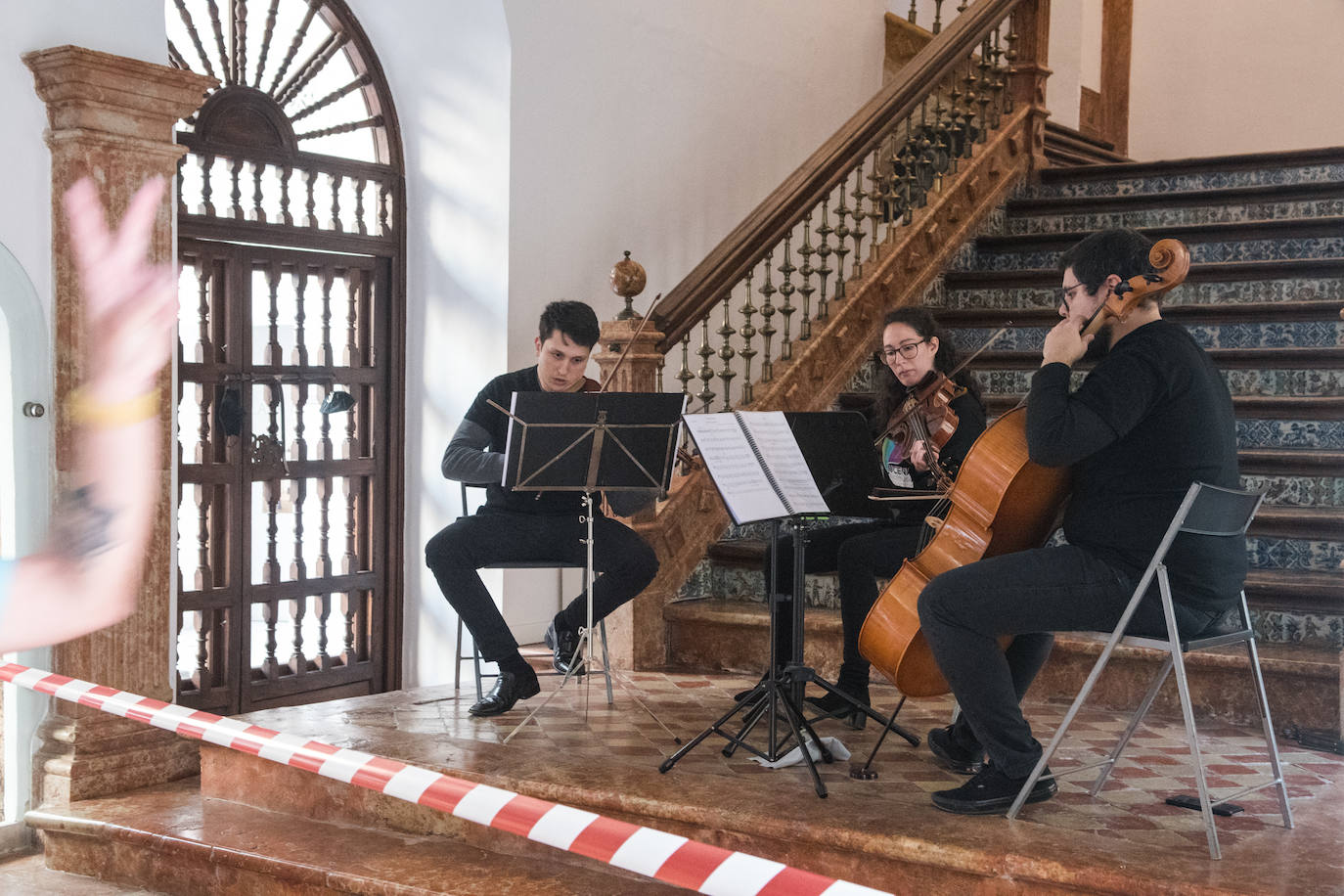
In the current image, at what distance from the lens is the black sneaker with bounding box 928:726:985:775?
12.2 ft

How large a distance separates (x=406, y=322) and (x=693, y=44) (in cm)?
183

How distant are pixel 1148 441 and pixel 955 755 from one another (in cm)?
105

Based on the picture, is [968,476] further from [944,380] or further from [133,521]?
[133,521]

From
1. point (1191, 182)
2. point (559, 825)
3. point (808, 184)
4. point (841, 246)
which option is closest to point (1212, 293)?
point (1191, 182)

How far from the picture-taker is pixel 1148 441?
3168 mm

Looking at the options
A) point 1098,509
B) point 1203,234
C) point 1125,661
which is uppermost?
point 1203,234

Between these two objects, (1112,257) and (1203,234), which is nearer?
(1112,257)

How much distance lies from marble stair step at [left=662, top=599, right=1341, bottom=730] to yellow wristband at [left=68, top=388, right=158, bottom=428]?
1.95 m

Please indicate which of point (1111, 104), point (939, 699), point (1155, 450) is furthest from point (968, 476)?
point (1111, 104)

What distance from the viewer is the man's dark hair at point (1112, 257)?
10.5 feet

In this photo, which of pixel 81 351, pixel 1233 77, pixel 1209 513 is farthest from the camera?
pixel 1233 77

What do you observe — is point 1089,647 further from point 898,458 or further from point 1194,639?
point 1194,639

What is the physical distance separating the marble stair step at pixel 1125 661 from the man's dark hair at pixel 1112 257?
1.52 metres

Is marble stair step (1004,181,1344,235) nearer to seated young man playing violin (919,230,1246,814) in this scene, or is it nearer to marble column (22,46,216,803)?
seated young man playing violin (919,230,1246,814)
